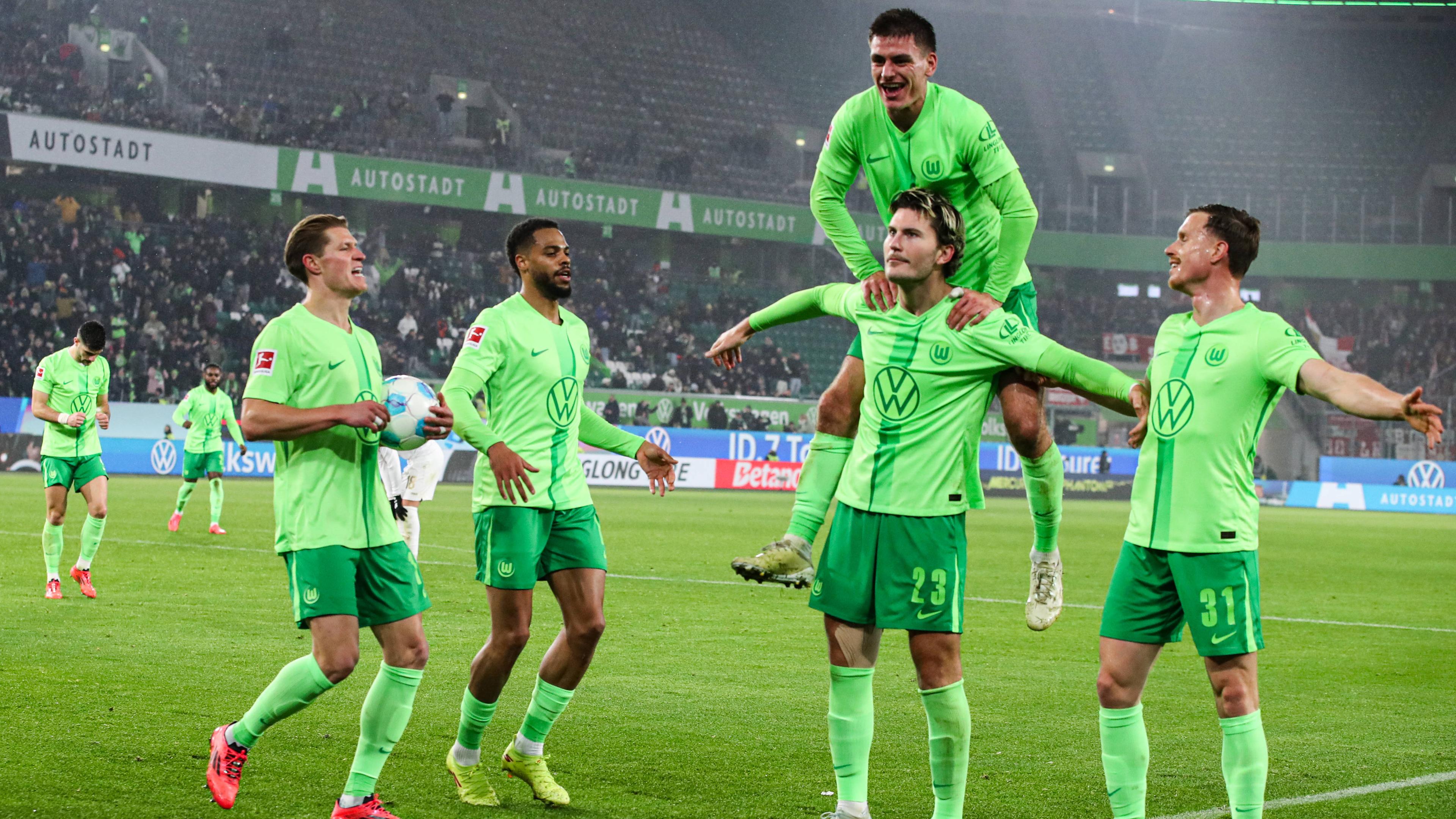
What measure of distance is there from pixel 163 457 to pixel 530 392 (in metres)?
27.0

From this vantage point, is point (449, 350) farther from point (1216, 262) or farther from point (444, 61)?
point (1216, 262)

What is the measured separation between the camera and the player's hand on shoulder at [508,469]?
5.46 metres

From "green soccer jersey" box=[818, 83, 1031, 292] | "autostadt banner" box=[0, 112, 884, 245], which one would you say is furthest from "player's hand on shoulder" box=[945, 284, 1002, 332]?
"autostadt banner" box=[0, 112, 884, 245]

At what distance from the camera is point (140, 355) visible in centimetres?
3244

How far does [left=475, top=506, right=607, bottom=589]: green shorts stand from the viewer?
582cm

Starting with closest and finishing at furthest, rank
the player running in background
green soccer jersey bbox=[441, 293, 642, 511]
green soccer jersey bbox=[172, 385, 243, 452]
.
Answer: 1. green soccer jersey bbox=[441, 293, 642, 511]
2. the player running in background
3. green soccer jersey bbox=[172, 385, 243, 452]

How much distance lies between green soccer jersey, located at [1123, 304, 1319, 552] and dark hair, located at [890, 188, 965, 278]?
748mm

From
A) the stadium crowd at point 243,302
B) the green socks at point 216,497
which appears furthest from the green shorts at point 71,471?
the stadium crowd at point 243,302

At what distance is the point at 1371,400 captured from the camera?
4129 mm

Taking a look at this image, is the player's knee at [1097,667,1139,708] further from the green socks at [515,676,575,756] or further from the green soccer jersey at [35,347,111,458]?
the green soccer jersey at [35,347,111,458]

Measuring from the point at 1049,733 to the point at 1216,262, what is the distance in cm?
323

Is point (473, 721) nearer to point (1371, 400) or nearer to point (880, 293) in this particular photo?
point (880, 293)

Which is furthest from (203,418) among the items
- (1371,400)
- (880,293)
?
(1371,400)

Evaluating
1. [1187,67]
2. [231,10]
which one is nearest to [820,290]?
[231,10]
